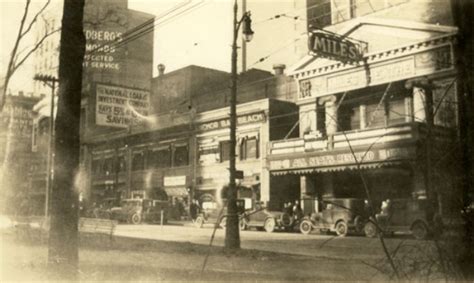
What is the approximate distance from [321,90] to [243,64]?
2167 centimetres

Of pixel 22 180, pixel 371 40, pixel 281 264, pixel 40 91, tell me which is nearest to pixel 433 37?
pixel 371 40

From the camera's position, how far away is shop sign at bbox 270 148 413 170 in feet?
82.7

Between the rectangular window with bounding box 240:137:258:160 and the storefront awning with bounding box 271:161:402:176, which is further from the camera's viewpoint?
the rectangular window with bounding box 240:137:258:160

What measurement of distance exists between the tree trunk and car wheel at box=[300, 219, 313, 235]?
19.7 meters

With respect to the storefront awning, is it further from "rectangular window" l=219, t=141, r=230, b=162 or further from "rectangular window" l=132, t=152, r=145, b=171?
"rectangular window" l=132, t=152, r=145, b=171

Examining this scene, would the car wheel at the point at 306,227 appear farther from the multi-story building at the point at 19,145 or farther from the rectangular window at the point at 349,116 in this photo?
the multi-story building at the point at 19,145

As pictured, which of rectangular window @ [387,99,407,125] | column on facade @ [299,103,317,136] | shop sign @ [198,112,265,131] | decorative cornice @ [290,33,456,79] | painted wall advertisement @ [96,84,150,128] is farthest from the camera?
shop sign @ [198,112,265,131]

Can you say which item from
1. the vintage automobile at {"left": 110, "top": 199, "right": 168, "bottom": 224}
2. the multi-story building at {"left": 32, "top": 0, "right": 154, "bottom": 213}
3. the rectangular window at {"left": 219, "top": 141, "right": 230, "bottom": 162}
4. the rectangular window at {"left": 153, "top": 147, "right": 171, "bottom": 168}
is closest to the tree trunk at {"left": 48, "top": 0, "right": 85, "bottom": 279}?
the vintage automobile at {"left": 110, "top": 199, "right": 168, "bottom": 224}

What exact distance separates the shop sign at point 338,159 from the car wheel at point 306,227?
13.1 ft

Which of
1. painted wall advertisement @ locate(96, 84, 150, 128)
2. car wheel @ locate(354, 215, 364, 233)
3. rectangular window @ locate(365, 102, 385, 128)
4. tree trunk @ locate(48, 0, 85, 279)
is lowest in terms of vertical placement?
car wheel @ locate(354, 215, 364, 233)

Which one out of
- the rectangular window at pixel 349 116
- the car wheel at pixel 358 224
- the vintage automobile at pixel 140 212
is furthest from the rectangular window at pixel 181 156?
the car wheel at pixel 358 224

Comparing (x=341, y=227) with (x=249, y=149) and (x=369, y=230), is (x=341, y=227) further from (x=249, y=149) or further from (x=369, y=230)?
(x=249, y=149)

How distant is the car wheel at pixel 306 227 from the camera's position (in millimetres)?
25841

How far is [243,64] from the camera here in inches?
2100
